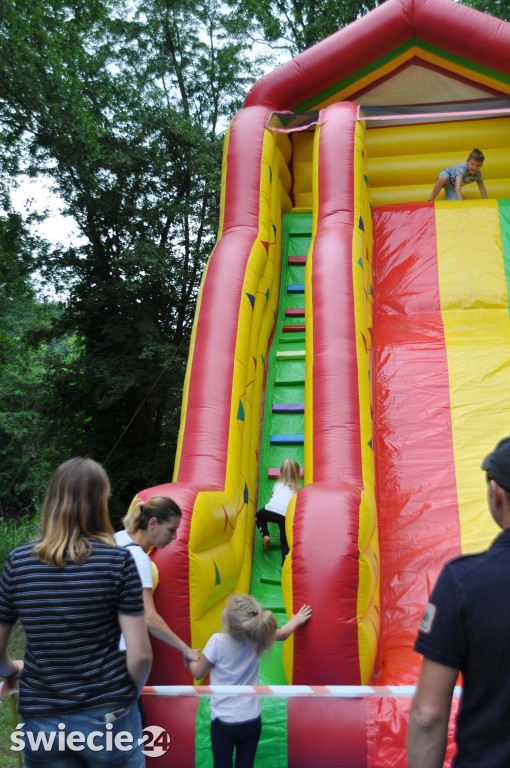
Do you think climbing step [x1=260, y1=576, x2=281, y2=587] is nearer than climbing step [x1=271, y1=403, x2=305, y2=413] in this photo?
Yes

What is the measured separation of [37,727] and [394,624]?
225cm

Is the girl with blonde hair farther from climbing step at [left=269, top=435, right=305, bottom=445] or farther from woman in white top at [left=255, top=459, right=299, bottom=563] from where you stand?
climbing step at [left=269, top=435, right=305, bottom=445]

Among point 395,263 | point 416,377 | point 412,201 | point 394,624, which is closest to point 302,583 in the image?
point 394,624

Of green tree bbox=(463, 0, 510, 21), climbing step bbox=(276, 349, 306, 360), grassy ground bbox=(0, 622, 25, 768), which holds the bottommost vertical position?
grassy ground bbox=(0, 622, 25, 768)

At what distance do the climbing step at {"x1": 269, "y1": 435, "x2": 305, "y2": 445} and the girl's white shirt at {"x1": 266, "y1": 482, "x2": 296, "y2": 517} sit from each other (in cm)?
63

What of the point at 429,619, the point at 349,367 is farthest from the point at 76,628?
the point at 349,367

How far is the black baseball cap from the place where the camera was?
120cm

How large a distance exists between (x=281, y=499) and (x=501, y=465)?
2753 mm

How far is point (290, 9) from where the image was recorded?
42.0 feet

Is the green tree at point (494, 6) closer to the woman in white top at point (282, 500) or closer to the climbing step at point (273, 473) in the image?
the climbing step at point (273, 473)

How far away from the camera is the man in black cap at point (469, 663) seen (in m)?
1.13

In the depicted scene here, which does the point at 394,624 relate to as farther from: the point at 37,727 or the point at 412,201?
the point at 412,201

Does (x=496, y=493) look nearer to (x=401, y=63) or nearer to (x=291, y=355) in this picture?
(x=291, y=355)

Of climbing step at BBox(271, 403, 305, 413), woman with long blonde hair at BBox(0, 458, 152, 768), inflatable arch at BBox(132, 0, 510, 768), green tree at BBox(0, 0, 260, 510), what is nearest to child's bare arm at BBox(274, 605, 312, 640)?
inflatable arch at BBox(132, 0, 510, 768)
